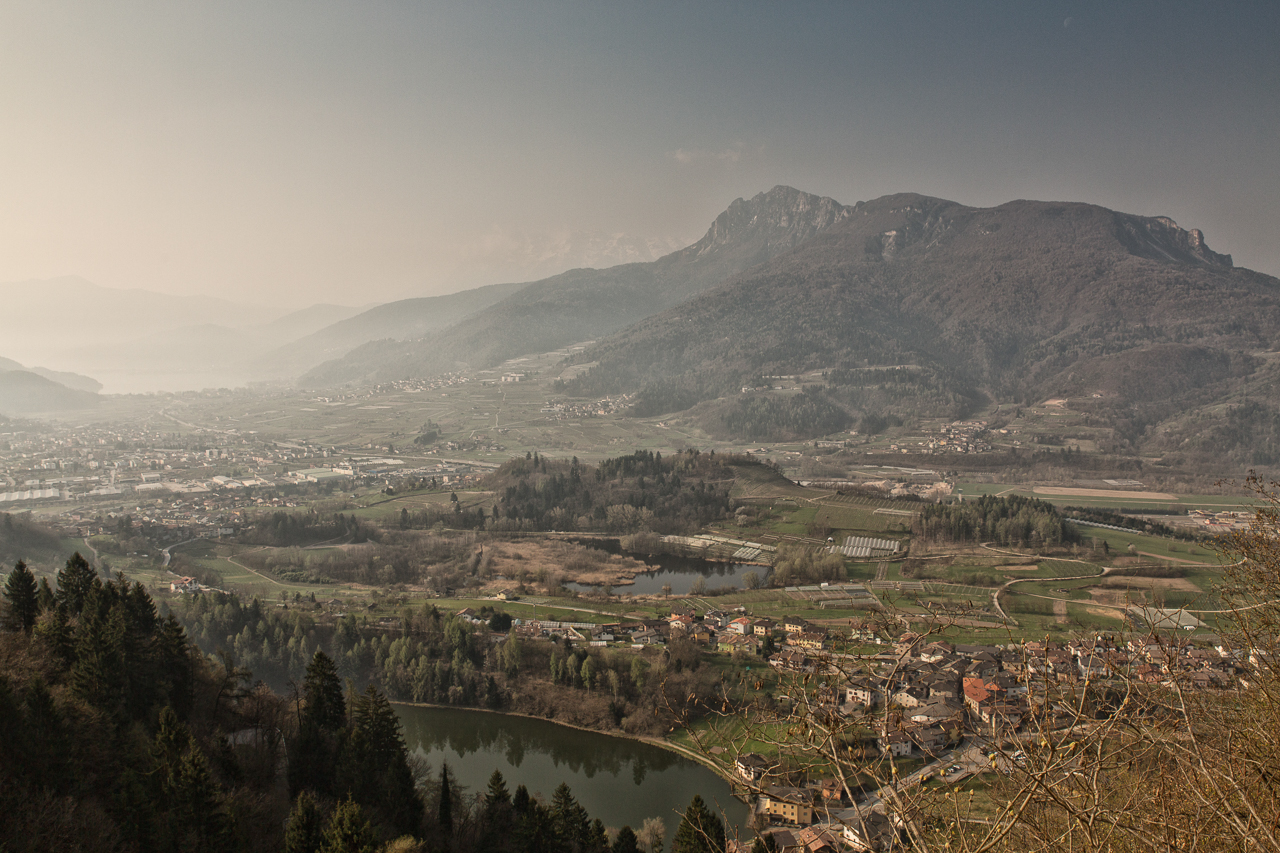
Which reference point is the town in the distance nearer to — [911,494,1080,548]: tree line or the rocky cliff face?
[911,494,1080,548]: tree line

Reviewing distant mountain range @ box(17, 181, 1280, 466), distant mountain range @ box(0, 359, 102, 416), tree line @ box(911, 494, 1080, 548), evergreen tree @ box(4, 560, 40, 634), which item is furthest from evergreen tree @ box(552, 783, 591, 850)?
distant mountain range @ box(0, 359, 102, 416)

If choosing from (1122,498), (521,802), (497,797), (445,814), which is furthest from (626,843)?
(1122,498)

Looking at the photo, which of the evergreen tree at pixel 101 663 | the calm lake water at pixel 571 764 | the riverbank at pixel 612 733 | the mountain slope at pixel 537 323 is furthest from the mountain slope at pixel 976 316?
the evergreen tree at pixel 101 663

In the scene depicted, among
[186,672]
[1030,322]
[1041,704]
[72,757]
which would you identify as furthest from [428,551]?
[1030,322]

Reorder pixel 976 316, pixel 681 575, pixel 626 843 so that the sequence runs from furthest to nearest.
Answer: pixel 976 316 < pixel 681 575 < pixel 626 843

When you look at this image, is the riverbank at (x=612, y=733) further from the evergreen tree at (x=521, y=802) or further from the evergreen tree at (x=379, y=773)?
the evergreen tree at (x=379, y=773)

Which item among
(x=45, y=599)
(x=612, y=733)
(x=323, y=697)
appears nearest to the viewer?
(x=45, y=599)

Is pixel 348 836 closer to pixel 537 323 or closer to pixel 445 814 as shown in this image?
pixel 445 814
